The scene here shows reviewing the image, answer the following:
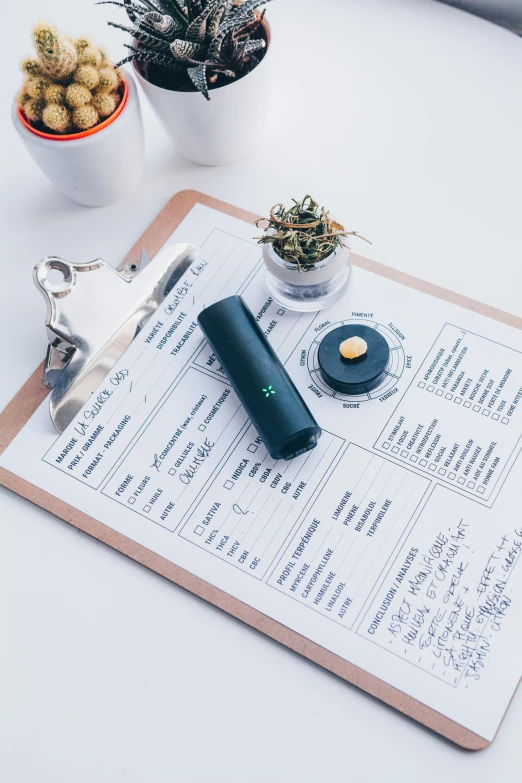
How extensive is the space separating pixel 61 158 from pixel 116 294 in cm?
15

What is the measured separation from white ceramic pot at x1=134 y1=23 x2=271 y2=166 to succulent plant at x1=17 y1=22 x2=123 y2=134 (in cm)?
4

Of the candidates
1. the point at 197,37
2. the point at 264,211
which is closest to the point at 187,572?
the point at 264,211

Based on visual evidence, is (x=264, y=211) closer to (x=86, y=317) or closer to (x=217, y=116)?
(x=217, y=116)

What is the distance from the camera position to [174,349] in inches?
28.9

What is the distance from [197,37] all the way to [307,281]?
262 mm

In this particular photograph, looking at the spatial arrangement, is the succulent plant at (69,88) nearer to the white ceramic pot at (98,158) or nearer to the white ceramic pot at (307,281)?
the white ceramic pot at (98,158)

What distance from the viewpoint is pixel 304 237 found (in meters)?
0.68

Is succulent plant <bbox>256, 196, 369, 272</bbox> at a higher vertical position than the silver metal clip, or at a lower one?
higher

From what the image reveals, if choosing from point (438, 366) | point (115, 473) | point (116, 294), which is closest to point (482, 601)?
point (438, 366)

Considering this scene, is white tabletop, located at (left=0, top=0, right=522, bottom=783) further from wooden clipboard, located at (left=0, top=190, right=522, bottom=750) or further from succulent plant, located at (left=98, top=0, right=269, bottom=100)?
succulent plant, located at (left=98, top=0, right=269, bottom=100)

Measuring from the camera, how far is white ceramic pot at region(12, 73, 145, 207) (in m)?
0.73

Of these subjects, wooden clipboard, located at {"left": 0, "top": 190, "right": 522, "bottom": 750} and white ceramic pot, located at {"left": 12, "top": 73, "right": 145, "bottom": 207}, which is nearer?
wooden clipboard, located at {"left": 0, "top": 190, "right": 522, "bottom": 750}

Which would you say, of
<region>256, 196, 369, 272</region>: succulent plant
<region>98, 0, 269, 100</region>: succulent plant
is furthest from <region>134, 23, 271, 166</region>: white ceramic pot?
<region>256, 196, 369, 272</region>: succulent plant

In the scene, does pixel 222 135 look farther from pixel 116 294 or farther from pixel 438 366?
pixel 438 366
